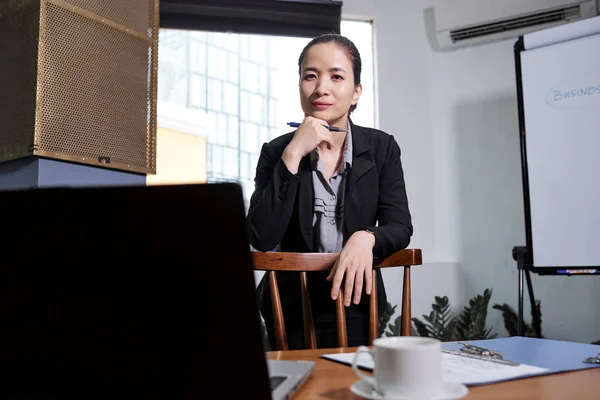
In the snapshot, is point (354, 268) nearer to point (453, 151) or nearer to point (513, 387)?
point (513, 387)

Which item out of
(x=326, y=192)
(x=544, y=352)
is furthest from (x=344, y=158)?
(x=544, y=352)

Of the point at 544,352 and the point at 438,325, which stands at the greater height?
the point at 544,352

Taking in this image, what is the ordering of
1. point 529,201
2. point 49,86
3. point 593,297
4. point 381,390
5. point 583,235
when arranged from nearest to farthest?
1. point 381,390
2. point 49,86
3. point 583,235
4. point 529,201
5. point 593,297

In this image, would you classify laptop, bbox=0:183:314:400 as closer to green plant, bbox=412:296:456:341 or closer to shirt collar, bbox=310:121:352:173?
shirt collar, bbox=310:121:352:173

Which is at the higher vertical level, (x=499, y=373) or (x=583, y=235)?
(x=583, y=235)

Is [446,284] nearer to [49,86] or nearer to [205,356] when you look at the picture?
[49,86]

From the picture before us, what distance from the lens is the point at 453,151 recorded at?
2.74 meters

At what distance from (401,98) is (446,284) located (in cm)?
99

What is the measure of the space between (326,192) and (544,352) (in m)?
0.67

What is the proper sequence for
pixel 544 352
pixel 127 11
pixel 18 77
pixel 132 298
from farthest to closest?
pixel 127 11 → pixel 18 77 → pixel 544 352 → pixel 132 298

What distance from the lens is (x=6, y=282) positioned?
1.31 ft

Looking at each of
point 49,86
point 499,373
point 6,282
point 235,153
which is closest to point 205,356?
point 6,282

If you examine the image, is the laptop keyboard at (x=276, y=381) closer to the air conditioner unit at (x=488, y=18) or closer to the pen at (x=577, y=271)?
the pen at (x=577, y=271)

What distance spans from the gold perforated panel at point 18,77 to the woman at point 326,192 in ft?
2.74
